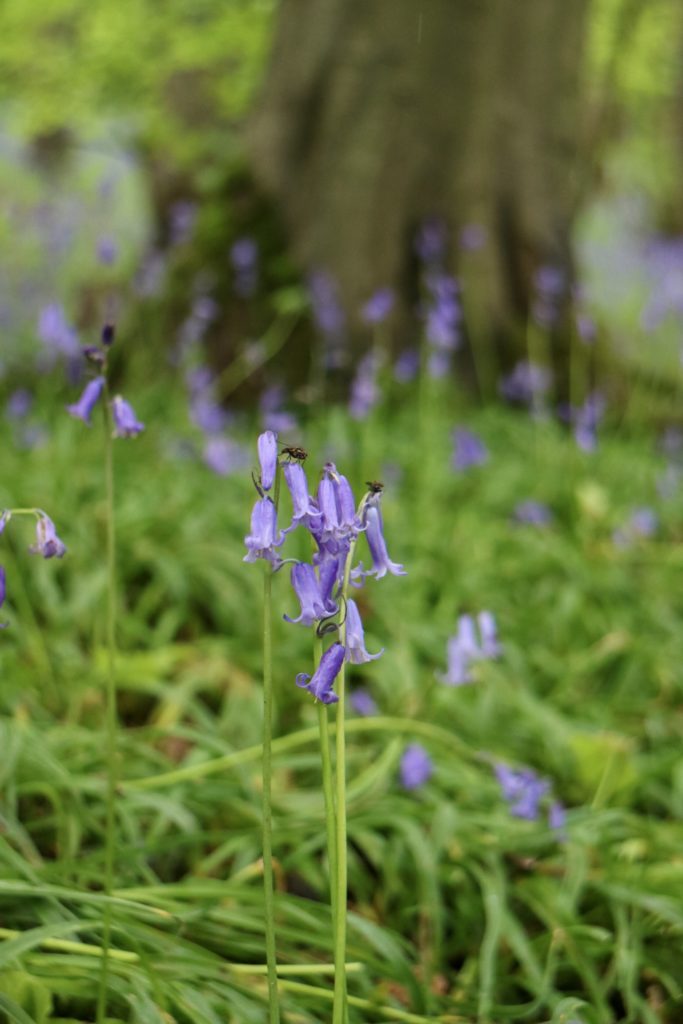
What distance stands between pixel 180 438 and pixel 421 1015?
3.16 metres

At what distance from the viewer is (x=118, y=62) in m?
8.12

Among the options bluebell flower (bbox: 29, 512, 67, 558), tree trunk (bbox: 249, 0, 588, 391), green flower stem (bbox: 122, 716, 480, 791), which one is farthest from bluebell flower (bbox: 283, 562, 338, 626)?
tree trunk (bbox: 249, 0, 588, 391)

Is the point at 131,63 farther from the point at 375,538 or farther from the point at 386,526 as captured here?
the point at 375,538

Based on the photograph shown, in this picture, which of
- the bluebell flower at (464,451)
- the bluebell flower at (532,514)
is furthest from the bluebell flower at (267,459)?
the bluebell flower at (532,514)

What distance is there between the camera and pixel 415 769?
2.38 metres

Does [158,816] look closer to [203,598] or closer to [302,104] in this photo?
A: [203,598]

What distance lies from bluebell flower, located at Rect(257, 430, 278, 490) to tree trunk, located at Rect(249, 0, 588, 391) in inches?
183

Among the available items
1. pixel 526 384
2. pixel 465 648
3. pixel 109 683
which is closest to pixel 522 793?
pixel 465 648

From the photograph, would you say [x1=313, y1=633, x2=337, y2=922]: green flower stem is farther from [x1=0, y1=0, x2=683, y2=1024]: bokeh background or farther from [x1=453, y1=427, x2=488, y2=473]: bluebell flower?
[x1=453, y1=427, x2=488, y2=473]: bluebell flower

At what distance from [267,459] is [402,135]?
516 cm

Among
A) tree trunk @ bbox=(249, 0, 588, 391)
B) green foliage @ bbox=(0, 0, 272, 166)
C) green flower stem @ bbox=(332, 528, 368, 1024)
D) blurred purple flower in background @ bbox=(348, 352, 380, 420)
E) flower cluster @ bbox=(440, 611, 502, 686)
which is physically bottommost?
green flower stem @ bbox=(332, 528, 368, 1024)

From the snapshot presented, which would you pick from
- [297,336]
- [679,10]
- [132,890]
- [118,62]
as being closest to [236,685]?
[132,890]

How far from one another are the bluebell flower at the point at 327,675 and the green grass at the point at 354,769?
525 mm

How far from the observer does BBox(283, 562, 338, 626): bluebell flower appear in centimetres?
115
